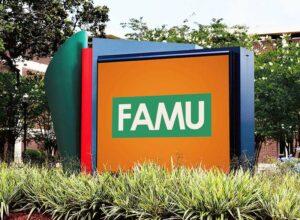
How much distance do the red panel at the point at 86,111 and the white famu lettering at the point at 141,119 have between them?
1167 millimetres

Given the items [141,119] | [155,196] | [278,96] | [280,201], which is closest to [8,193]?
[155,196]

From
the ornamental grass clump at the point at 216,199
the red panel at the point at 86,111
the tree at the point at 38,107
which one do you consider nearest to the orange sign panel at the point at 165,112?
the red panel at the point at 86,111

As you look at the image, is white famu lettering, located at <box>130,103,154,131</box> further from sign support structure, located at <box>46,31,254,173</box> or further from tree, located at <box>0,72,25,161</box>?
tree, located at <box>0,72,25,161</box>

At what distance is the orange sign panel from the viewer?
13.1 meters

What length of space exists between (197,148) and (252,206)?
14.8ft

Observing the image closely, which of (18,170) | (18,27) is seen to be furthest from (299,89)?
(18,170)

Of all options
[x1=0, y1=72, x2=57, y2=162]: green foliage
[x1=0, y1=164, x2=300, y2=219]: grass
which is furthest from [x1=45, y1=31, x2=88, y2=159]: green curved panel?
[x1=0, y1=72, x2=57, y2=162]: green foliage

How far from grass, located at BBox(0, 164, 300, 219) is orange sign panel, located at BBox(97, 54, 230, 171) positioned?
2.27 metres

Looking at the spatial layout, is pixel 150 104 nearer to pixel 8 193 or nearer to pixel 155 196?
pixel 8 193

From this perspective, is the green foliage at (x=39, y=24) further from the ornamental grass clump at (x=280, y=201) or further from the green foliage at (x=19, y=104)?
the ornamental grass clump at (x=280, y=201)

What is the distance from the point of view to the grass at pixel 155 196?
344 inches

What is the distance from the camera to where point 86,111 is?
14.5m

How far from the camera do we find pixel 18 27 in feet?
120

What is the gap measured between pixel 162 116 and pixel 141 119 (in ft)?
1.62
